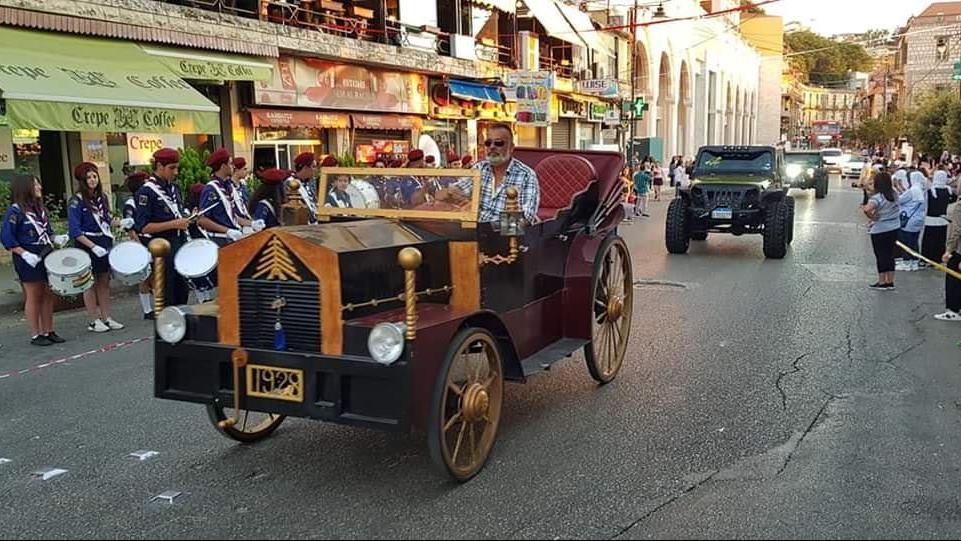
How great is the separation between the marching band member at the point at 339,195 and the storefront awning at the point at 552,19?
70.5ft

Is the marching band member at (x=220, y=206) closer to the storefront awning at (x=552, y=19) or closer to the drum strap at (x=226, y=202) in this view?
the drum strap at (x=226, y=202)

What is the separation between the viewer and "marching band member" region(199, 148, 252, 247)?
850 centimetres

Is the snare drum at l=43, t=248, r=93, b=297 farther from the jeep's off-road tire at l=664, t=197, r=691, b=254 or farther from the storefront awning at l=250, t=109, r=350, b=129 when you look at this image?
the storefront awning at l=250, t=109, r=350, b=129

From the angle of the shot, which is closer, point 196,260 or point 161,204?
point 196,260

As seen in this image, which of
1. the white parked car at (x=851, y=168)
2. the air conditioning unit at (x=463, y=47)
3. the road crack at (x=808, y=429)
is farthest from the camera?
the white parked car at (x=851, y=168)

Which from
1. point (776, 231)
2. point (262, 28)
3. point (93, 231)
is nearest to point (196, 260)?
point (93, 231)

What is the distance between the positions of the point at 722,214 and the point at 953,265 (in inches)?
229

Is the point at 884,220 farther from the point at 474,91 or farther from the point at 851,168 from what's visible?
the point at 851,168

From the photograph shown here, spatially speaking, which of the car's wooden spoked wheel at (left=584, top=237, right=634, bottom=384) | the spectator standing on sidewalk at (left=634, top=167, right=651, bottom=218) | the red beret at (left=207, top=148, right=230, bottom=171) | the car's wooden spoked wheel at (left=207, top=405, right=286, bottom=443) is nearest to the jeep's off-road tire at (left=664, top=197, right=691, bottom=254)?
the car's wooden spoked wheel at (left=584, top=237, right=634, bottom=384)

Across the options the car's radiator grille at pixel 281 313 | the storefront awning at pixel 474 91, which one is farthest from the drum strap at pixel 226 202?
the storefront awning at pixel 474 91

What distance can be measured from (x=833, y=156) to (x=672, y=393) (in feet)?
181

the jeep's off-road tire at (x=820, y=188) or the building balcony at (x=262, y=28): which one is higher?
the building balcony at (x=262, y=28)

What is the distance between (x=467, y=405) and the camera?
4.21m

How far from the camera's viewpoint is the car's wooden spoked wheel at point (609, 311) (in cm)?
603
